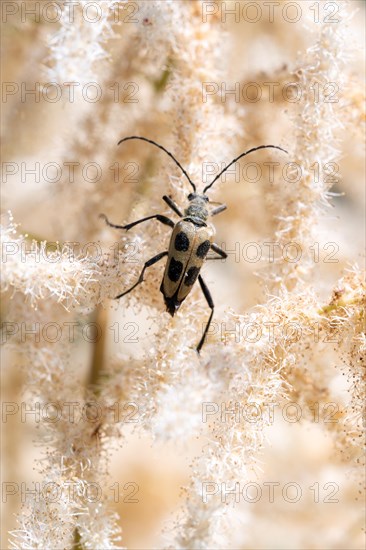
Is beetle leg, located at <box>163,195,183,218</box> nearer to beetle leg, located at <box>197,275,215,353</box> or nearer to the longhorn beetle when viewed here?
the longhorn beetle

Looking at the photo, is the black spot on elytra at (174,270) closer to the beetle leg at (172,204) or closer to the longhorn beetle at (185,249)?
the longhorn beetle at (185,249)

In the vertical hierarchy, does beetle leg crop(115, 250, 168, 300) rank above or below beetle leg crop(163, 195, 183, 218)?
below

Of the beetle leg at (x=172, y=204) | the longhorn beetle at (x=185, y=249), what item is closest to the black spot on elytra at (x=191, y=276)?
the longhorn beetle at (x=185, y=249)

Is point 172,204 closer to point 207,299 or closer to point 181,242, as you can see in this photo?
point 181,242

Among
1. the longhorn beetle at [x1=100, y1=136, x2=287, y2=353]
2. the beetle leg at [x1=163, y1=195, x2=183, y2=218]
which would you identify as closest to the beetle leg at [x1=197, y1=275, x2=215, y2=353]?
the longhorn beetle at [x1=100, y1=136, x2=287, y2=353]

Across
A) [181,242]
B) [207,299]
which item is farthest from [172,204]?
[207,299]

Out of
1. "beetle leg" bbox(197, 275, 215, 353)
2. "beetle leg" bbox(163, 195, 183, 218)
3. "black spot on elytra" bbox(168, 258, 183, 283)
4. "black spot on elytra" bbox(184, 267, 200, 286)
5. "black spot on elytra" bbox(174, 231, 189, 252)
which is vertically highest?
"beetle leg" bbox(163, 195, 183, 218)

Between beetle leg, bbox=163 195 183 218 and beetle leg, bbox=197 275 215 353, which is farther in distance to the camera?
beetle leg, bbox=163 195 183 218
